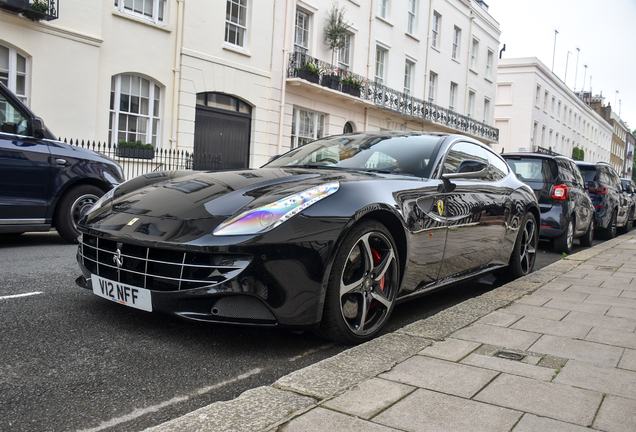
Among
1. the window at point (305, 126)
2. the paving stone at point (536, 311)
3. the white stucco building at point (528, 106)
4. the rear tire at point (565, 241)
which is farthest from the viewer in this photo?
the white stucco building at point (528, 106)

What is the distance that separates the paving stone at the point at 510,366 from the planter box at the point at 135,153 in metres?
12.2

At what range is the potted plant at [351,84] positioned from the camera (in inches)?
815

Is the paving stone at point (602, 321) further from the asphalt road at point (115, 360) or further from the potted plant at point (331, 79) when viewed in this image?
the potted plant at point (331, 79)

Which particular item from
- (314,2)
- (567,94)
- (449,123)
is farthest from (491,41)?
(567,94)

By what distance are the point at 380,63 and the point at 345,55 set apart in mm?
2792

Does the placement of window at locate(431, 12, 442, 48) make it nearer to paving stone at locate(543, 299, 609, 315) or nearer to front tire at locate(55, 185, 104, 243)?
front tire at locate(55, 185, 104, 243)

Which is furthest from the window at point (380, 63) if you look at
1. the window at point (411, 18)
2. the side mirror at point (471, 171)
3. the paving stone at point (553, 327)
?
the paving stone at point (553, 327)

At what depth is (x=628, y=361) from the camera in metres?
3.05

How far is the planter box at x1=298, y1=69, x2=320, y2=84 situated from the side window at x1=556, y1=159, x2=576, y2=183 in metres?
10.8

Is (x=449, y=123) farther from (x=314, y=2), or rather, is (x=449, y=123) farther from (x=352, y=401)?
(x=352, y=401)

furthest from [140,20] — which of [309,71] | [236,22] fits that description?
[309,71]

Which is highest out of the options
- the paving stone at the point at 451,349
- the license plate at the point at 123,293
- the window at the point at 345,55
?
the window at the point at 345,55

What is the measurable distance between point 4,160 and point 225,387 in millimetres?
4827

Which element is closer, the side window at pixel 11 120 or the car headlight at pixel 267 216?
the car headlight at pixel 267 216
